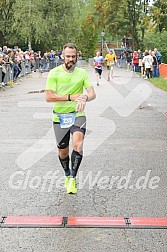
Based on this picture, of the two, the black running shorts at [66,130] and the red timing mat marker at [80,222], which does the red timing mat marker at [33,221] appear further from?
the black running shorts at [66,130]

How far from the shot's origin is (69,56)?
6.12 meters

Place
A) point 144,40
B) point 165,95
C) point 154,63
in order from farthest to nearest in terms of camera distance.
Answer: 1. point 144,40
2. point 154,63
3. point 165,95

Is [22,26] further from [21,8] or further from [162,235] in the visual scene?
[162,235]

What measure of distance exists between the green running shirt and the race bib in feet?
0.16

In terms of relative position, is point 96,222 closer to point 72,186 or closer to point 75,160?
point 72,186

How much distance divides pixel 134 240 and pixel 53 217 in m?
1.02

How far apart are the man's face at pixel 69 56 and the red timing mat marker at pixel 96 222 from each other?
1.86 m

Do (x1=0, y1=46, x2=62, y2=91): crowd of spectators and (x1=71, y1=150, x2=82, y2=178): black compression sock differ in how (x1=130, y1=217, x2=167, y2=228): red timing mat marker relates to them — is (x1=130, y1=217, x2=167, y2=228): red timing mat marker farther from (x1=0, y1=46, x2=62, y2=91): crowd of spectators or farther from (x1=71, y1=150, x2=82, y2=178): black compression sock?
(x1=0, y1=46, x2=62, y2=91): crowd of spectators

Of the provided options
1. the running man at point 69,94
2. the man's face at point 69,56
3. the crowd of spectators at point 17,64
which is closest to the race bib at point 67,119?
the running man at point 69,94

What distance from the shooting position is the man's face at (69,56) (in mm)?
6113

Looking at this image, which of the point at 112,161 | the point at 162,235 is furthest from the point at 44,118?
the point at 162,235

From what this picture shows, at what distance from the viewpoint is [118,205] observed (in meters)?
5.86

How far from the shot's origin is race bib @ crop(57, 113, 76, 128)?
627 cm

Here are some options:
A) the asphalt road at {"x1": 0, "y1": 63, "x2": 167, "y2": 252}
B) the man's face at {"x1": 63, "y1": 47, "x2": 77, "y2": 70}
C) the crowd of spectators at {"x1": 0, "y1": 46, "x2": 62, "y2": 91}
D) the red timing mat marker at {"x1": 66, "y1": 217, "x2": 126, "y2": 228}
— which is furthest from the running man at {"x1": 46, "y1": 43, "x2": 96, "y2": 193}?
the crowd of spectators at {"x1": 0, "y1": 46, "x2": 62, "y2": 91}
